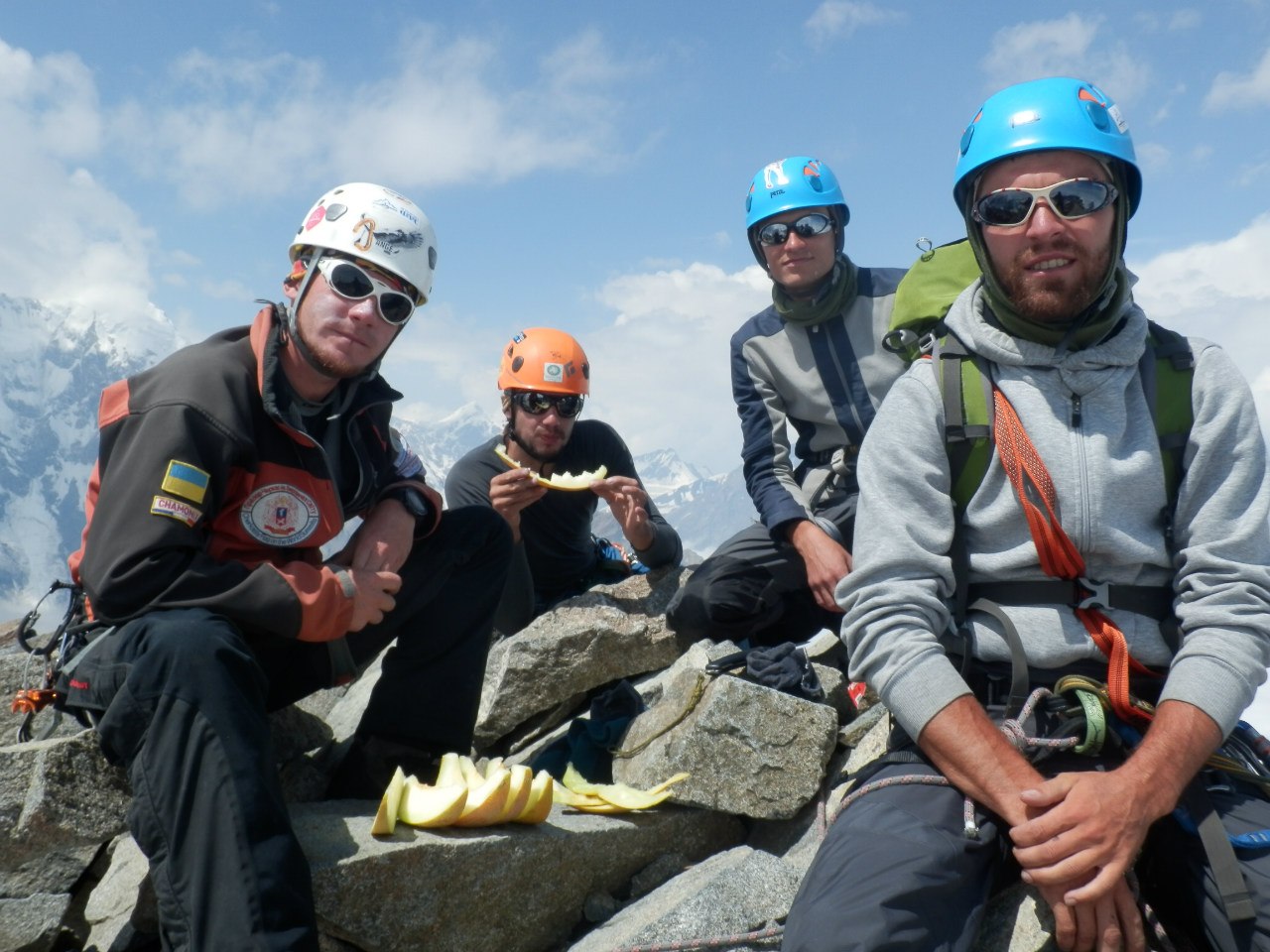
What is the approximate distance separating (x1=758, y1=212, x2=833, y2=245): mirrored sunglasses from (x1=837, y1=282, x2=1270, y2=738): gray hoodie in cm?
414

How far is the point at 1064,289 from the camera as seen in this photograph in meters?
3.97

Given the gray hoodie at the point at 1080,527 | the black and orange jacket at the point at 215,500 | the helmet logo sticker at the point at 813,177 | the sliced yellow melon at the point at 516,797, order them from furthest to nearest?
1. the helmet logo sticker at the point at 813,177
2. the sliced yellow melon at the point at 516,797
3. the black and orange jacket at the point at 215,500
4. the gray hoodie at the point at 1080,527

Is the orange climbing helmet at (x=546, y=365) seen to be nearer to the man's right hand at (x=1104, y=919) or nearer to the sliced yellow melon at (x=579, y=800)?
the sliced yellow melon at (x=579, y=800)

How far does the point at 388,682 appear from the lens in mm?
5574

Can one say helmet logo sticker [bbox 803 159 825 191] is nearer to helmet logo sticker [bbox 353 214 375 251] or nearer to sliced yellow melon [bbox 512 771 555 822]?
helmet logo sticker [bbox 353 214 375 251]

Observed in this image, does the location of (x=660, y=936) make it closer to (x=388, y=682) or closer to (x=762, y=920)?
(x=762, y=920)

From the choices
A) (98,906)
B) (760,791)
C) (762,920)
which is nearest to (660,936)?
(762,920)

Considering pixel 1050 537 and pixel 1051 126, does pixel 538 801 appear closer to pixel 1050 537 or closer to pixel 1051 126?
pixel 1050 537

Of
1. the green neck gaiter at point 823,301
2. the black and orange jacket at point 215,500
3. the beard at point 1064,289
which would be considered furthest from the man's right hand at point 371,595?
the green neck gaiter at point 823,301

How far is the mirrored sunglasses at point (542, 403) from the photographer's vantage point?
9289 mm

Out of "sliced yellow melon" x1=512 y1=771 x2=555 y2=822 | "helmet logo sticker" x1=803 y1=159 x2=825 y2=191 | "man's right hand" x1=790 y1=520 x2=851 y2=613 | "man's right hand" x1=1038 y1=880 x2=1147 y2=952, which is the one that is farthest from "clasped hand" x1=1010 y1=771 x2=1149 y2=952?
"helmet logo sticker" x1=803 y1=159 x2=825 y2=191

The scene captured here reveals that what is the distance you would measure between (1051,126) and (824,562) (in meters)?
3.18

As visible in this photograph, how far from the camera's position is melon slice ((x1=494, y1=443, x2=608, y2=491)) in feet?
28.7

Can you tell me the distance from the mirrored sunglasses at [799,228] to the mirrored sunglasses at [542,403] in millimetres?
2545
